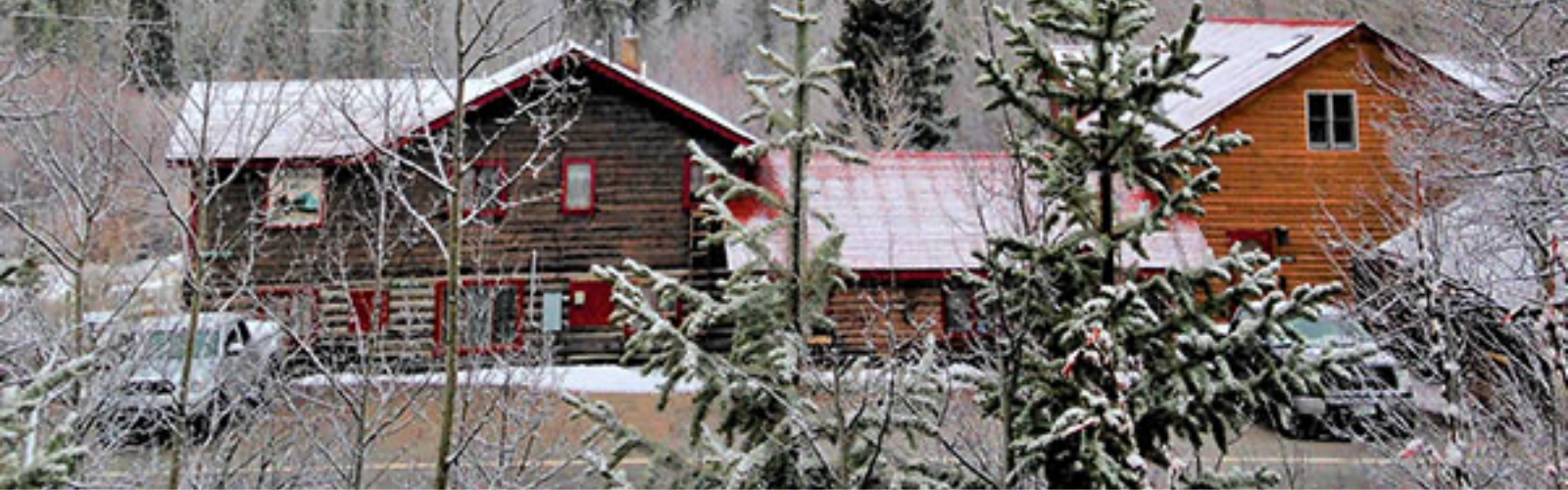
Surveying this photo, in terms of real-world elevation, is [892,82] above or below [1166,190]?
above

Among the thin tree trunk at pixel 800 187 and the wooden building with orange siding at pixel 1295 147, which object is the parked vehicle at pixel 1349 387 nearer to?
the thin tree trunk at pixel 800 187

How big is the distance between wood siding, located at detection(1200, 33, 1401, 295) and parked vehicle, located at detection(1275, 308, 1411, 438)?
7003 mm

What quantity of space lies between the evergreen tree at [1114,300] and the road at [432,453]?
2.17 metres

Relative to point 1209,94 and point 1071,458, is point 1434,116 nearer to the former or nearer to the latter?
point 1071,458

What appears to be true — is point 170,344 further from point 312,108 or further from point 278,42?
point 312,108

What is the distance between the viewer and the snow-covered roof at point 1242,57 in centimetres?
2188

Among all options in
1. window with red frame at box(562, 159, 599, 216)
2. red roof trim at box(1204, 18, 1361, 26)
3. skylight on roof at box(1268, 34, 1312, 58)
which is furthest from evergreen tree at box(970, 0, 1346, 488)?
skylight on roof at box(1268, 34, 1312, 58)

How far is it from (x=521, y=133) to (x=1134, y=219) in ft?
61.0

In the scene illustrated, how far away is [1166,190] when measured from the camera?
13.2 feet

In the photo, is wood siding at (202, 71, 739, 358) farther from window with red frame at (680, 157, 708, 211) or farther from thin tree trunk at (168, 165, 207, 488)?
thin tree trunk at (168, 165, 207, 488)

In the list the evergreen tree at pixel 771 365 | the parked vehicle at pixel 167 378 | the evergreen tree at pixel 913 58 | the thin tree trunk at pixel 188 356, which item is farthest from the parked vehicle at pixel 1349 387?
the evergreen tree at pixel 913 58

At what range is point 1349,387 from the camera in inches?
304

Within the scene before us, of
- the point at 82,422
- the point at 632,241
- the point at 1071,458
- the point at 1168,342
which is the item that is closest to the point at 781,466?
the point at 1071,458

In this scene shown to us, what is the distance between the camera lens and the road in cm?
740
